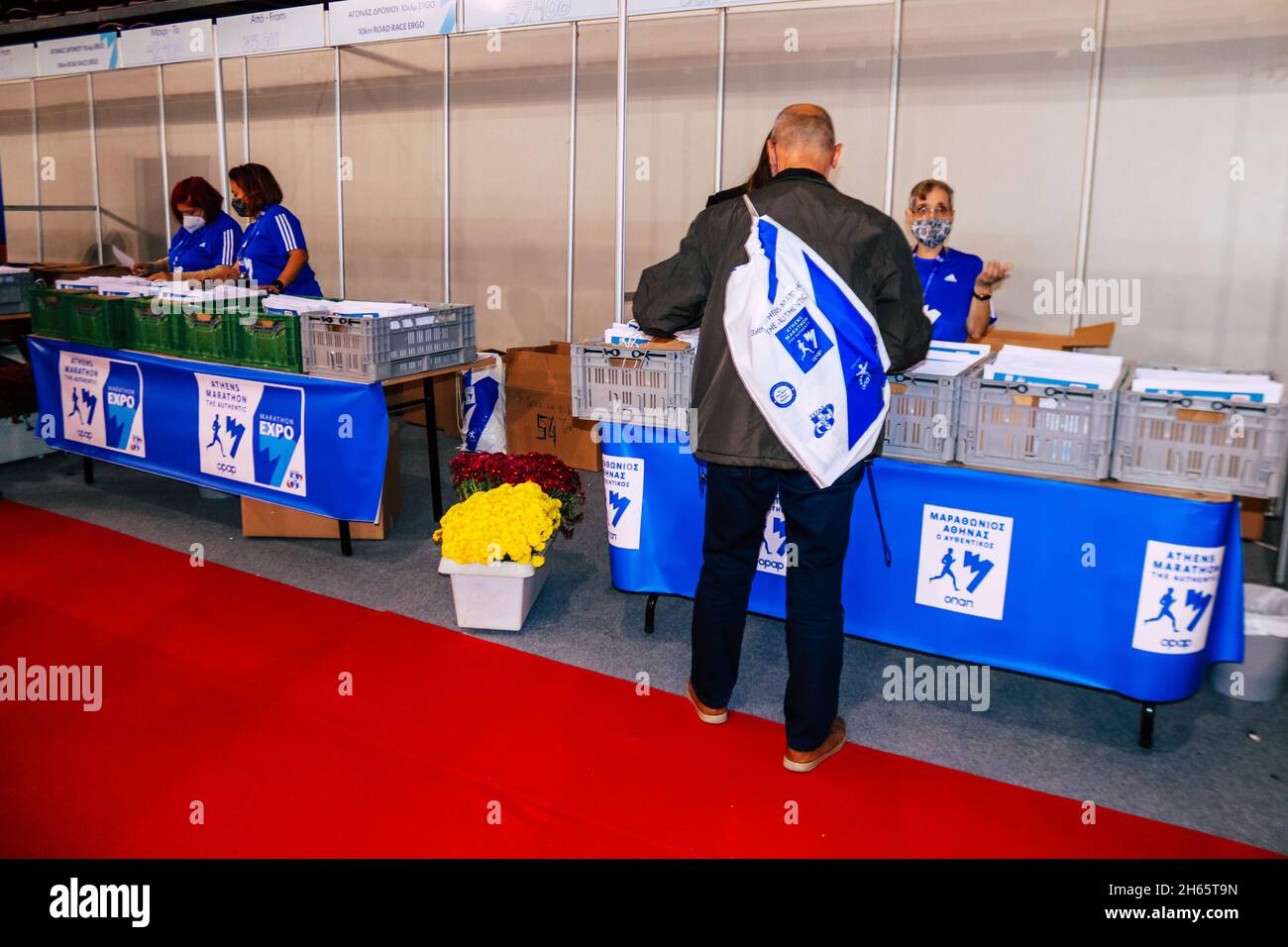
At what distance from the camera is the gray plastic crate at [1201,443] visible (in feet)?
7.30

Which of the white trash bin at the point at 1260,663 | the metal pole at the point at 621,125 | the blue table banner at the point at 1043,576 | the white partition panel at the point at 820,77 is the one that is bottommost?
the white trash bin at the point at 1260,663

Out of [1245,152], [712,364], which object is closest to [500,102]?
[1245,152]

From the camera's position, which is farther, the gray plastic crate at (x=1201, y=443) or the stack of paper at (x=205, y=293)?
the stack of paper at (x=205, y=293)

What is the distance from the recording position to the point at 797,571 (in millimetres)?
2354

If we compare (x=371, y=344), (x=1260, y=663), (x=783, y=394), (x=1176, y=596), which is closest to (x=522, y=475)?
Result: (x=371, y=344)

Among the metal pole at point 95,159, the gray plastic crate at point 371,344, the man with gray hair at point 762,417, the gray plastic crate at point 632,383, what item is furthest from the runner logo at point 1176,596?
the metal pole at point 95,159

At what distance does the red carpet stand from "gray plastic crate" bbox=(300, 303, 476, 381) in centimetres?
103

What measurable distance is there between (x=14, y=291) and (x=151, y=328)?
5.80ft

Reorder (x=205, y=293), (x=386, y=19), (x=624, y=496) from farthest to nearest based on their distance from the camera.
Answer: (x=386, y=19), (x=205, y=293), (x=624, y=496)

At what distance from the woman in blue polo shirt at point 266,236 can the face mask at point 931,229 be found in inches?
112

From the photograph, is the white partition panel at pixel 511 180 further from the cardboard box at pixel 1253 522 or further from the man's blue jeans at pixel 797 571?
the man's blue jeans at pixel 797 571

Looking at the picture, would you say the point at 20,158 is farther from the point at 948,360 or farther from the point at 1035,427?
the point at 1035,427

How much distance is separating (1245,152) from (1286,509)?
7.33 feet
